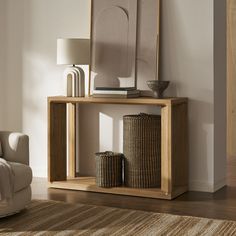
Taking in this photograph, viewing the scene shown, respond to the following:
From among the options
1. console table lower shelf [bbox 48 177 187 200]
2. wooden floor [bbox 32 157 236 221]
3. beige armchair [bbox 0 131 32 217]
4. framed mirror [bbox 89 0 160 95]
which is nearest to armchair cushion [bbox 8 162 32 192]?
beige armchair [bbox 0 131 32 217]

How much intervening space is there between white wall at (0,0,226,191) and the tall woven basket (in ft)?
1.16

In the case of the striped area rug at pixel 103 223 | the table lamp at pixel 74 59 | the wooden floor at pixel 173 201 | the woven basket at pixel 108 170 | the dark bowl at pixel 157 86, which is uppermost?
the table lamp at pixel 74 59

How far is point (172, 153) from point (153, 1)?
138cm

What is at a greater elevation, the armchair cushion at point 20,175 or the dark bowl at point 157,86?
the dark bowl at point 157,86

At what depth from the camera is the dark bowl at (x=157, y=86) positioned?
510 cm

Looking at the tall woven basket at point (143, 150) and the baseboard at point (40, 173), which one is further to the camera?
the baseboard at point (40, 173)

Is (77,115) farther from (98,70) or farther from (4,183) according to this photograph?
(4,183)

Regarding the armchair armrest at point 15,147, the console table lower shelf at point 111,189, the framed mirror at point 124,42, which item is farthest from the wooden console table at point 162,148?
the armchair armrest at point 15,147

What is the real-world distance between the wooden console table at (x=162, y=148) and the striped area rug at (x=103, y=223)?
1.95 ft

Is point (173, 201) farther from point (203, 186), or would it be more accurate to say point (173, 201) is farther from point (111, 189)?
point (111, 189)

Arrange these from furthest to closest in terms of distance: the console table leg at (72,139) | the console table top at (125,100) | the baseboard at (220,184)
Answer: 1. the console table leg at (72,139)
2. the baseboard at (220,184)
3. the console table top at (125,100)

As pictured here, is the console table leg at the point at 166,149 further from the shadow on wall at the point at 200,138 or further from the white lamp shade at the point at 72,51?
the white lamp shade at the point at 72,51

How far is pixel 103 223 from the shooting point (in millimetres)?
4199

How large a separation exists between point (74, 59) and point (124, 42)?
48cm
